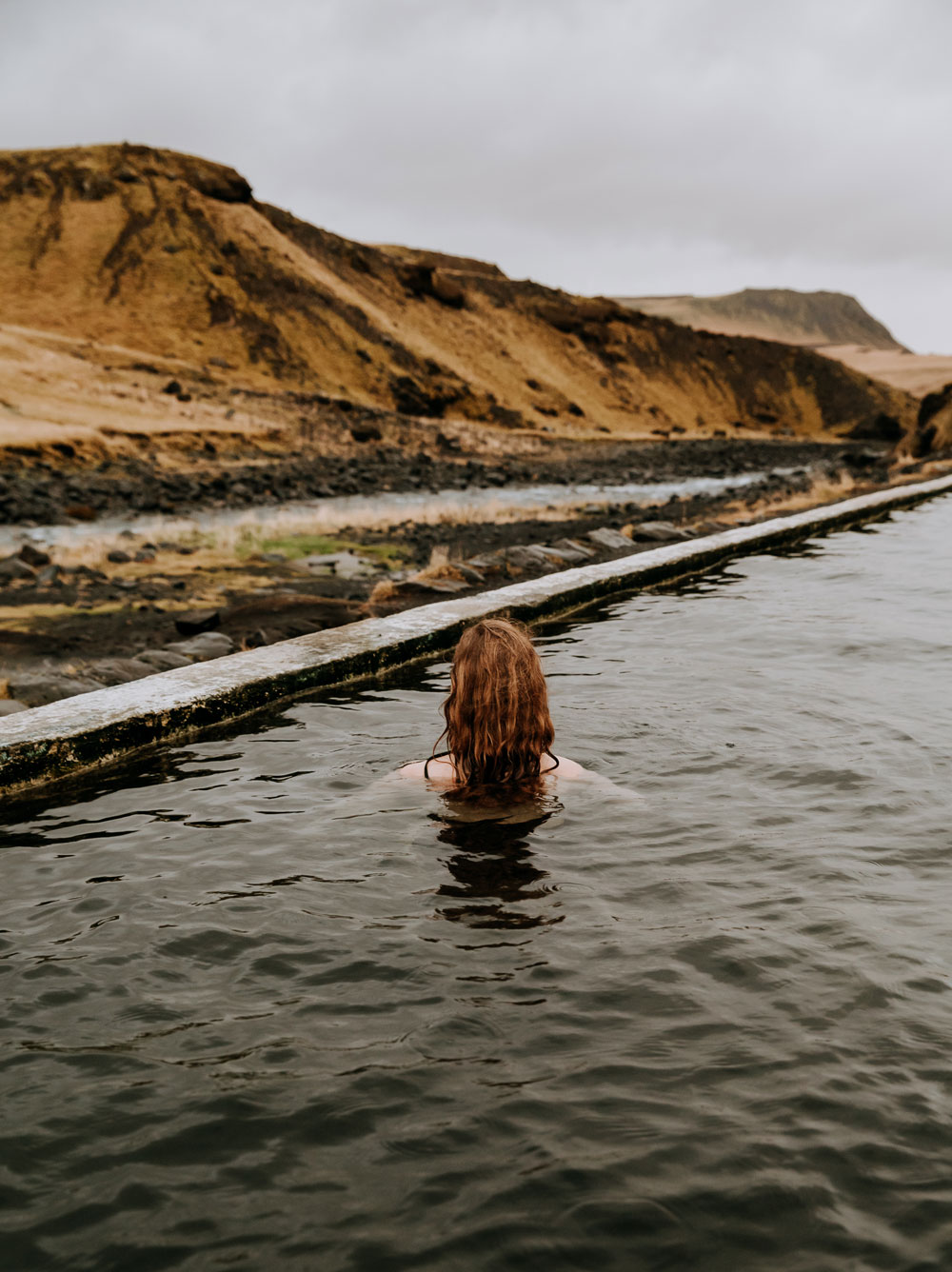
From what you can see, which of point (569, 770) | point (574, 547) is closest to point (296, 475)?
point (574, 547)

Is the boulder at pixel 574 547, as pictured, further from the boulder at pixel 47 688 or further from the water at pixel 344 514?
the boulder at pixel 47 688

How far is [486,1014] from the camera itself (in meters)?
3.12

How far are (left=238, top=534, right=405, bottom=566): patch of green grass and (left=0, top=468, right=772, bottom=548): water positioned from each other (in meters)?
0.94

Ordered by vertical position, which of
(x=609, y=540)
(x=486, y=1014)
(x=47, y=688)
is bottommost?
(x=486, y=1014)

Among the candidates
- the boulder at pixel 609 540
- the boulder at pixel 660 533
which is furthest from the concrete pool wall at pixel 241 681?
the boulder at pixel 660 533

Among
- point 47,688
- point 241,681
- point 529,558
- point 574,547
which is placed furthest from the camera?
point 574,547

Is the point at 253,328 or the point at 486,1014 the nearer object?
the point at 486,1014

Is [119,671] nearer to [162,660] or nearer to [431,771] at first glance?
[162,660]

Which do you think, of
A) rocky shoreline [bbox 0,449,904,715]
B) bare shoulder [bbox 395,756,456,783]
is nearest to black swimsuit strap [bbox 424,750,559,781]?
bare shoulder [bbox 395,756,456,783]

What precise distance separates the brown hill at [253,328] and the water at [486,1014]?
27277 millimetres

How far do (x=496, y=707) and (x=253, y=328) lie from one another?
53294 millimetres

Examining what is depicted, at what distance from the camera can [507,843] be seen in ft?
14.6

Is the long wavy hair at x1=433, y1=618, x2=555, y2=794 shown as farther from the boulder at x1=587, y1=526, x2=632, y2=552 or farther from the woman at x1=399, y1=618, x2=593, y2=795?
the boulder at x1=587, y1=526, x2=632, y2=552

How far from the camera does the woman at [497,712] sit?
446cm
